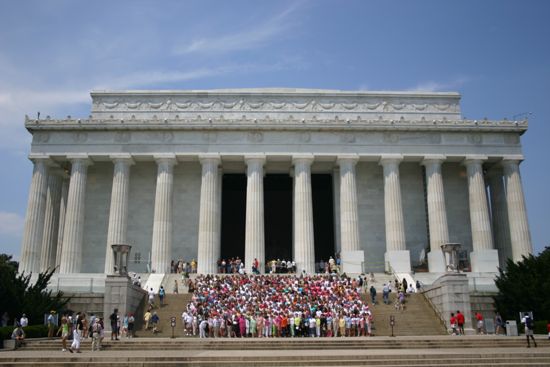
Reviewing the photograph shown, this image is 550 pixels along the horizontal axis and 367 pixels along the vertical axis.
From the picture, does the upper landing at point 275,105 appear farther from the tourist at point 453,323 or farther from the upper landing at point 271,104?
the tourist at point 453,323

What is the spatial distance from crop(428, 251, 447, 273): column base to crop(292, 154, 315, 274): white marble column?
10.5 meters

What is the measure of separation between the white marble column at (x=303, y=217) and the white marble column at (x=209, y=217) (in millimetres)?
7201

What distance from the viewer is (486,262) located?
1816 inches

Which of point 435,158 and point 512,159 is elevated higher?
point 435,158

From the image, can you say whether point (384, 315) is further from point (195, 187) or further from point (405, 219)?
point (195, 187)

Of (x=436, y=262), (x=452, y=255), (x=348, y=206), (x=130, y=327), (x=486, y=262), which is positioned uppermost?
(x=348, y=206)

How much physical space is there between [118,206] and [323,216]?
21323 millimetres

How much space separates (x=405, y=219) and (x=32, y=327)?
3598 cm

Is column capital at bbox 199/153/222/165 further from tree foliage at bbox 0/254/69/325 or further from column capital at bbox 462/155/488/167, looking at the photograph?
column capital at bbox 462/155/488/167

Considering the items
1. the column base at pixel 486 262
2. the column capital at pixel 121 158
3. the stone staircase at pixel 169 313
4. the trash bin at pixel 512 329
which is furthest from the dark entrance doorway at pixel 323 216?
the trash bin at pixel 512 329

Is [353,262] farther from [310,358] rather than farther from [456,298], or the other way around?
[310,358]

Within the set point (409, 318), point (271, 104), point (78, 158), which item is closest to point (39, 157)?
point (78, 158)

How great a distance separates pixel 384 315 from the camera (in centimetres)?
3516

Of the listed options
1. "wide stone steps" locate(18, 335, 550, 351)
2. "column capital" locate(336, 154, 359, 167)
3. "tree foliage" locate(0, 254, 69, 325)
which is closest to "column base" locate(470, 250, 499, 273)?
"column capital" locate(336, 154, 359, 167)
